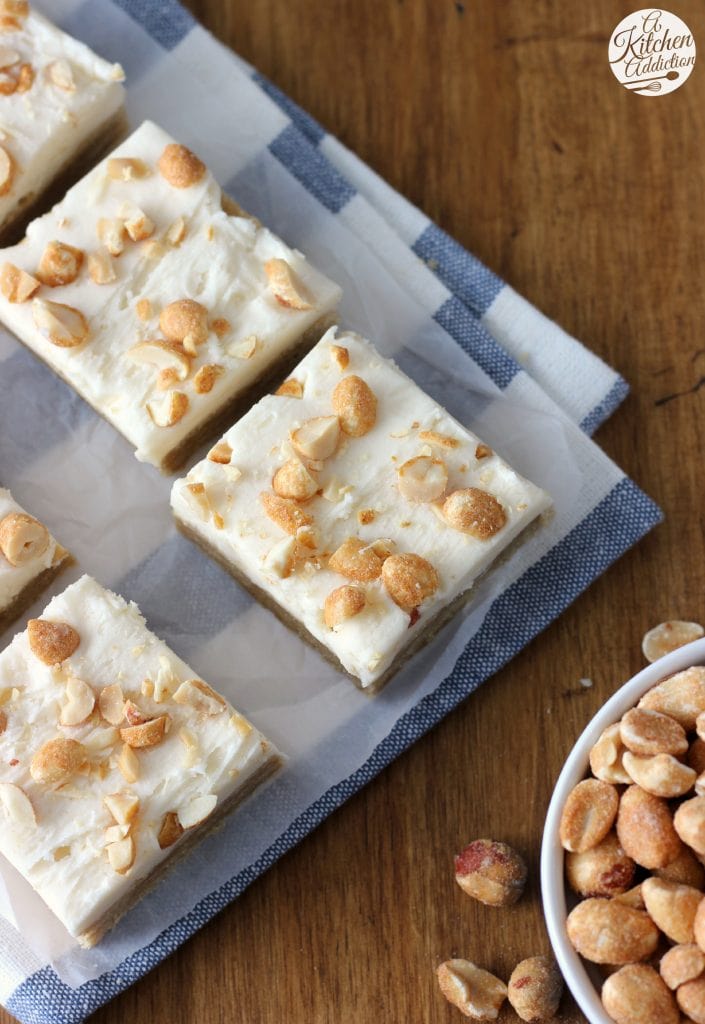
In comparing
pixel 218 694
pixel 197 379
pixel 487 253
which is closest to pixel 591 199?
pixel 487 253

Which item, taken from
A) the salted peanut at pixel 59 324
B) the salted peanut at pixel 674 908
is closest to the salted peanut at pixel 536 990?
the salted peanut at pixel 674 908

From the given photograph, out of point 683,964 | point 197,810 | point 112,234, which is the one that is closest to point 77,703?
point 197,810

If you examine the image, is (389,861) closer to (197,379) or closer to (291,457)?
(291,457)

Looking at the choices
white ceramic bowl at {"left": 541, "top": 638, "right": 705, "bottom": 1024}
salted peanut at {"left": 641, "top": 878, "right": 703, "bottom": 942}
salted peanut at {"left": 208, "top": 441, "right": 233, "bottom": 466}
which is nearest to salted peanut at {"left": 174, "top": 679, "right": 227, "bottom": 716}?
salted peanut at {"left": 208, "top": 441, "right": 233, "bottom": 466}

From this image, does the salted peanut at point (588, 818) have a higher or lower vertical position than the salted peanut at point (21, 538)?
higher

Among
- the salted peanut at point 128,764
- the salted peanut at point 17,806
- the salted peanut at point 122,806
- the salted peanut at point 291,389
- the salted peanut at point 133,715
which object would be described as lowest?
the salted peanut at point 17,806

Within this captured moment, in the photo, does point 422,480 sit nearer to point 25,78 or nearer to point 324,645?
point 324,645

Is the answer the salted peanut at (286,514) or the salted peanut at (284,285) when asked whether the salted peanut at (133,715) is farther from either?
the salted peanut at (284,285)
